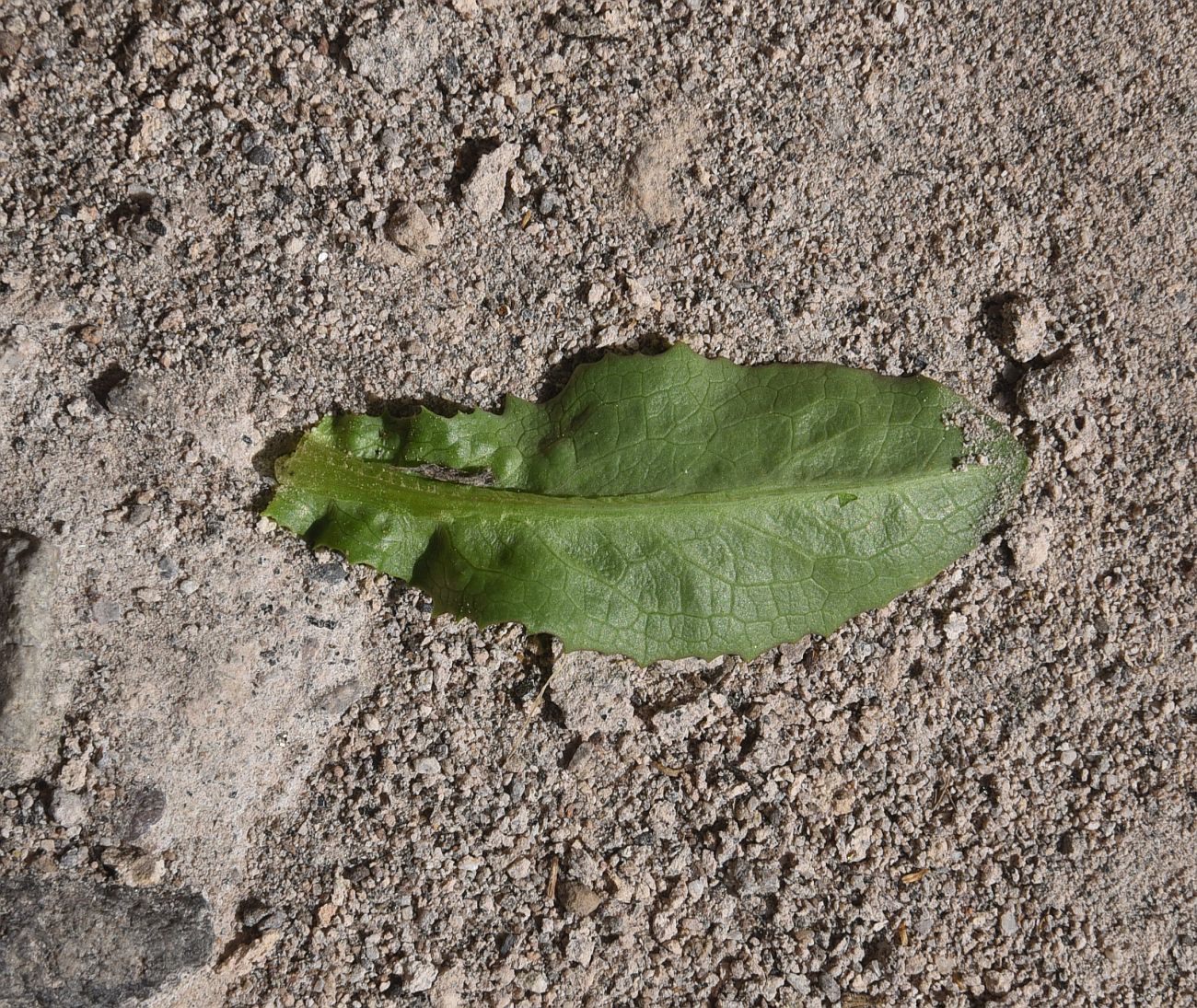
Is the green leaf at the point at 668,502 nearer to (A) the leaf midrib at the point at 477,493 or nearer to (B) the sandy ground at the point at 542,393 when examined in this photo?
(A) the leaf midrib at the point at 477,493

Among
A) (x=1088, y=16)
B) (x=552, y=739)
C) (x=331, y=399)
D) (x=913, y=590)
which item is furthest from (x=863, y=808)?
(x=1088, y=16)

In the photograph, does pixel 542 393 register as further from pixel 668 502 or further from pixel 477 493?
pixel 668 502

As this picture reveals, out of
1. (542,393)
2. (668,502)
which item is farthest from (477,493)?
(668,502)

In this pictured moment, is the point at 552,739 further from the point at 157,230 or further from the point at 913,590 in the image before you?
the point at 157,230

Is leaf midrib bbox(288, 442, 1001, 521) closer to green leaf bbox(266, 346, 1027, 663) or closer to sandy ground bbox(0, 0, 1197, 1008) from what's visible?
green leaf bbox(266, 346, 1027, 663)

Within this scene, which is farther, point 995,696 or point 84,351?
point 995,696
